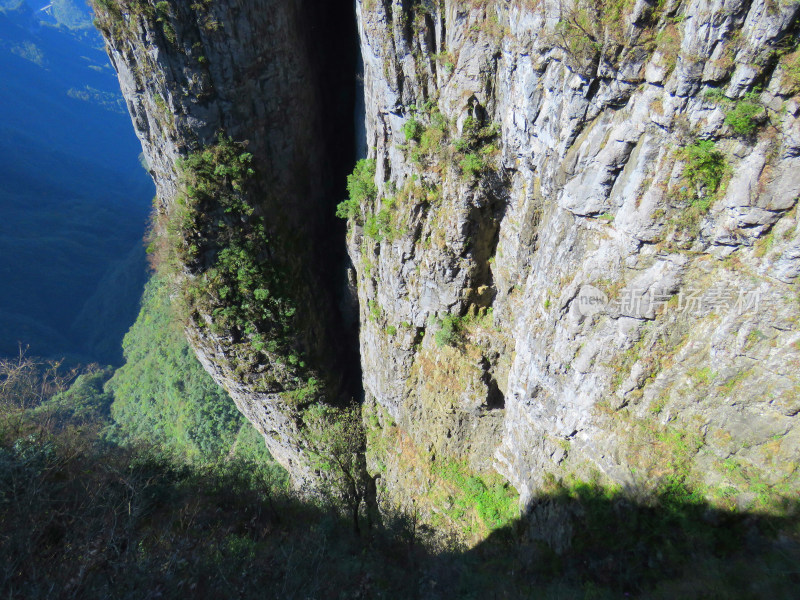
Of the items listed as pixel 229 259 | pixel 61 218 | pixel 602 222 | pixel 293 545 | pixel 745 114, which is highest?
pixel 745 114

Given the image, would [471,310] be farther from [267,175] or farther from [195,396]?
[195,396]

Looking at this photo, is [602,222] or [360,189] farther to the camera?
[360,189]

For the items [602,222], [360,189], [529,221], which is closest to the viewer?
[602,222]

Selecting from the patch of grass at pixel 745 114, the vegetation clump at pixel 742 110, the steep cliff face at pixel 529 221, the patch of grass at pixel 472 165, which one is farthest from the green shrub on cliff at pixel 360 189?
the patch of grass at pixel 745 114

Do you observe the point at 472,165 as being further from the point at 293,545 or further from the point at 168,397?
the point at 168,397

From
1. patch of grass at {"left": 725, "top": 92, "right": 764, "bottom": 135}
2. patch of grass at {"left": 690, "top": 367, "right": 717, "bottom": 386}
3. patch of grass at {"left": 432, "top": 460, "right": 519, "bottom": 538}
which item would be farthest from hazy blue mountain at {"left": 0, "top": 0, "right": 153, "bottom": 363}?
patch of grass at {"left": 725, "top": 92, "right": 764, "bottom": 135}

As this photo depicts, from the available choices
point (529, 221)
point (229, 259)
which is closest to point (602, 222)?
point (529, 221)

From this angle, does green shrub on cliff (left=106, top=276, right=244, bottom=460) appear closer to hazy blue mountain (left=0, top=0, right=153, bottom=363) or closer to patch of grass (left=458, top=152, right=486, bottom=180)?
hazy blue mountain (left=0, top=0, right=153, bottom=363)

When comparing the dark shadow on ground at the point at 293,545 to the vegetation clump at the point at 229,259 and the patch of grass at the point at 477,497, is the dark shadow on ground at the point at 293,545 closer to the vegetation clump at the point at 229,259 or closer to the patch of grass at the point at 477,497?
the patch of grass at the point at 477,497
